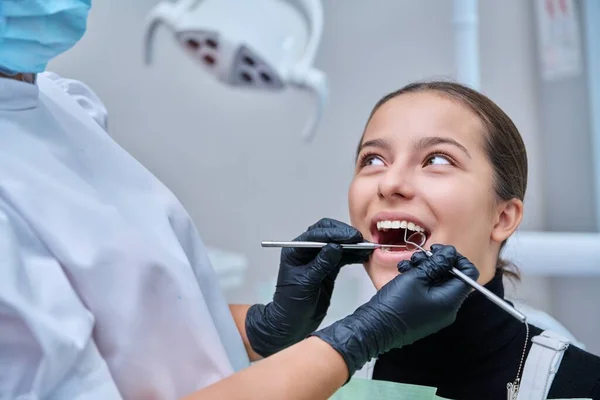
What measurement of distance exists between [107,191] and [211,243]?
1.25 m

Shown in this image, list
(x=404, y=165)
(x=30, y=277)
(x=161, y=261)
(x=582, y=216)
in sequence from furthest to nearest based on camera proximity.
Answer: (x=582, y=216), (x=404, y=165), (x=161, y=261), (x=30, y=277)

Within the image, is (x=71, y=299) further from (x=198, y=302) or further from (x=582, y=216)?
(x=582, y=216)

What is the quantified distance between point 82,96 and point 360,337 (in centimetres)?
→ 74

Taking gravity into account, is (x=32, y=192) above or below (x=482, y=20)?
below

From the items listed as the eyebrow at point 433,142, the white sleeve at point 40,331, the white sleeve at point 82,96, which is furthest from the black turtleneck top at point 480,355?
the white sleeve at point 82,96

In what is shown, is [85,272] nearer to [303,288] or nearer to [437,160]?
[303,288]

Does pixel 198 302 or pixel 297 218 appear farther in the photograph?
pixel 297 218

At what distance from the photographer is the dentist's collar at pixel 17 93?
0.88 metres

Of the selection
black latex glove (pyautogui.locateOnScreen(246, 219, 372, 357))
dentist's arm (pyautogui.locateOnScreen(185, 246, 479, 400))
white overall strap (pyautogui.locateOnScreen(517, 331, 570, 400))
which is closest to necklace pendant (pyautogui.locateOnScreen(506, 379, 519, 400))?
white overall strap (pyautogui.locateOnScreen(517, 331, 570, 400))

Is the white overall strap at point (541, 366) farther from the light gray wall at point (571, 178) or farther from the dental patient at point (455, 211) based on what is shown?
the light gray wall at point (571, 178)

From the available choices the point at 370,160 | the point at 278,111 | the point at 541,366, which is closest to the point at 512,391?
the point at 541,366

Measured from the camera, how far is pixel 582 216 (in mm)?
2318

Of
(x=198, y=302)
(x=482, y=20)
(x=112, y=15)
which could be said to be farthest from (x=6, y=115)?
(x=482, y=20)

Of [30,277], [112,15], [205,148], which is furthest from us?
[205,148]
